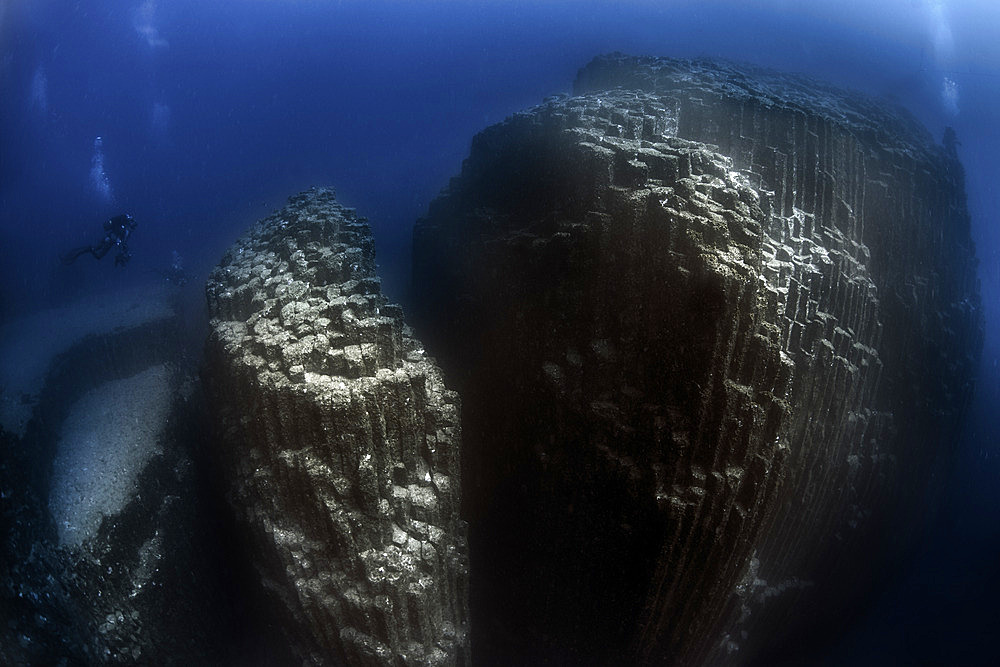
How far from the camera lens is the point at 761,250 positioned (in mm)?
4094

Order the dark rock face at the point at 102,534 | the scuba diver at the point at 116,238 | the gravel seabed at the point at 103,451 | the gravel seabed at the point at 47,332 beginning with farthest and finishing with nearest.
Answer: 1. the scuba diver at the point at 116,238
2. the gravel seabed at the point at 47,332
3. the gravel seabed at the point at 103,451
4. the dark rock face at the point at 102,534

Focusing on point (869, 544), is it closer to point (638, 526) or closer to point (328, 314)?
point (638, 526)

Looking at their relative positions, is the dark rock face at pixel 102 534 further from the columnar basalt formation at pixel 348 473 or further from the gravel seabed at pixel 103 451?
the columnar basalt formation at pixel 348 473

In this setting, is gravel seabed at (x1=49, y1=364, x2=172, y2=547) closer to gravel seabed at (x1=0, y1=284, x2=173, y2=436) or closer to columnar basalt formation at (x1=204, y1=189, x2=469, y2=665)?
gravel seabed at (x1=0, y1=284, x2=173, y2=436)

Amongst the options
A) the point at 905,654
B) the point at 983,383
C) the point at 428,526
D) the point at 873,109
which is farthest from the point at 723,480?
the point at 983,383

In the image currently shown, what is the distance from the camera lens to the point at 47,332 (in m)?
7.48

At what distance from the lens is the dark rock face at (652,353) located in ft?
12.7

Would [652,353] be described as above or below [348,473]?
above

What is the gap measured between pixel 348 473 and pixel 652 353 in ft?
8.33

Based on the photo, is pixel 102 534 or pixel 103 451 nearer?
pixel 102 534

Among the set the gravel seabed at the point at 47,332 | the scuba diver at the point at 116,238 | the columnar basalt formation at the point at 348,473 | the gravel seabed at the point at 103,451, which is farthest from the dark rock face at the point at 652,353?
the scuba diver at the point at 116,238

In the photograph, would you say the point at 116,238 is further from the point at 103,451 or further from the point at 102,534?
the point at 102,534

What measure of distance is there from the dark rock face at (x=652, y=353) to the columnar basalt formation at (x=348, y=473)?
918 millimetres

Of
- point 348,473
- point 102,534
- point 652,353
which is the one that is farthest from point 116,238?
point 652,353
